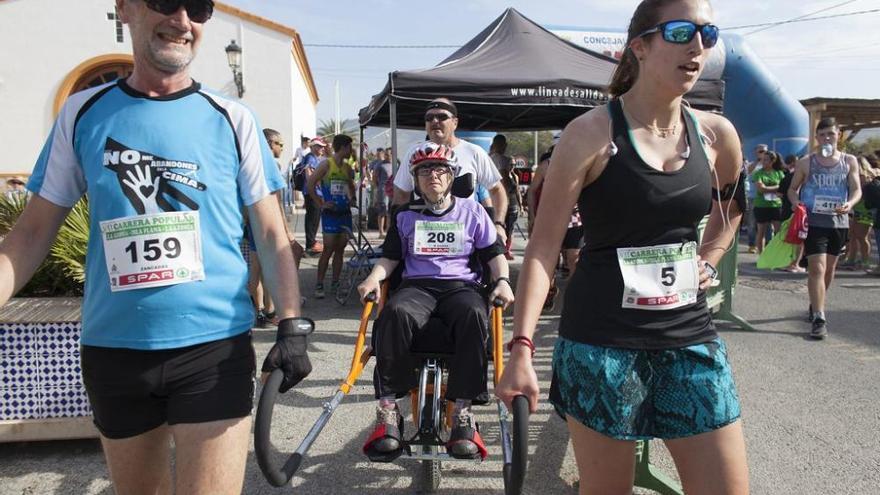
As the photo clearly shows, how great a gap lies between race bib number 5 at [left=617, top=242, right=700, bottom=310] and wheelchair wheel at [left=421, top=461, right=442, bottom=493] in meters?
1.64

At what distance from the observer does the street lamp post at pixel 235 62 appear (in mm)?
18172

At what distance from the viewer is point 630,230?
1.85 metres

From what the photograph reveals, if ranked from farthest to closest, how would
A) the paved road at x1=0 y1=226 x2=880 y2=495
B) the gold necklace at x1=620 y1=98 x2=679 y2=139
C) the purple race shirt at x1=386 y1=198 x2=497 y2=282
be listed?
the purple race shirt at x1=386 y1=198 x2=497 y2=282, the paved road at x1=0 y1=226 x2=880 y2=495, the gold necklace at x1=620 y1=98 x2=679 y2=139

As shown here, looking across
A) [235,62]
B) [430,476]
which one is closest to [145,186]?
[430,476]

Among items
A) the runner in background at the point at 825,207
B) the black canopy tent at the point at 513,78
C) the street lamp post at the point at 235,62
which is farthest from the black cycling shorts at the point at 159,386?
the street lamp post at the point at 235,62

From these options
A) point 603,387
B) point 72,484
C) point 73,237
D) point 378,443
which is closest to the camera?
point 603,387

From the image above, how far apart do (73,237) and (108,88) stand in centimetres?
261

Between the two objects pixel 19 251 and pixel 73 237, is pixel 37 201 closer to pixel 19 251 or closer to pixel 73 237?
pixel 19 251

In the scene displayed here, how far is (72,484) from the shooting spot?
319cm

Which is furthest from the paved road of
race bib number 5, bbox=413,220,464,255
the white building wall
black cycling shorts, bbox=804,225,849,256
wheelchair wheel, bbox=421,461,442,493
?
the white building wall

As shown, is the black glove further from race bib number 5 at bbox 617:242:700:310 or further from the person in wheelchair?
the person in wheelchair

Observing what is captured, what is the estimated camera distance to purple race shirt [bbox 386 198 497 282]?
12.7 ft

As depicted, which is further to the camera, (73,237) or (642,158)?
(73,237)

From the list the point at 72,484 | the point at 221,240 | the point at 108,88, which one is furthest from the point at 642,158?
the point at 72,484
